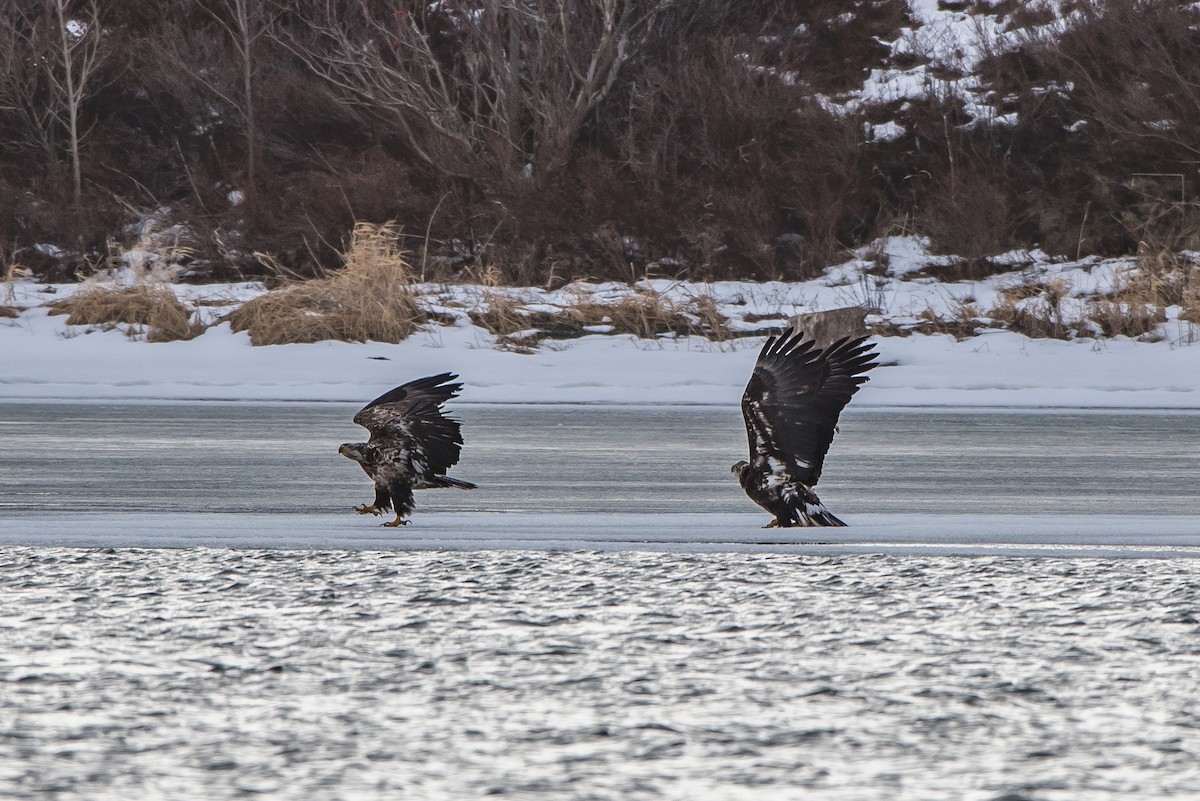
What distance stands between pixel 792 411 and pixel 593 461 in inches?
152

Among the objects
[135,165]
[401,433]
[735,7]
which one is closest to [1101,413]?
[401,433]

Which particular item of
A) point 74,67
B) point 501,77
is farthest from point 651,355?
point 74,67

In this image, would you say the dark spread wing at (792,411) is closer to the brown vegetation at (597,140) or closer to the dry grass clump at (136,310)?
the dry grass clump at (136,310)

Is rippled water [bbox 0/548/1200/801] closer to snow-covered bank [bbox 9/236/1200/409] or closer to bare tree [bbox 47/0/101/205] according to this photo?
snow-covered bank [bbox 9/236/1200/409]

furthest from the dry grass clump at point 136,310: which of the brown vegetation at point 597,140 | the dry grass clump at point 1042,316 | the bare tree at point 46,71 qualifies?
the dry grass clump at point 1042,316

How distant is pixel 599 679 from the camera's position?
3369 mm

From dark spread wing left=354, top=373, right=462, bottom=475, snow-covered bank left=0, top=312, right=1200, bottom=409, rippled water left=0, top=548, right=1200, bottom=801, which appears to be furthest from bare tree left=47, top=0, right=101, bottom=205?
rippled water left=0, top=548, right=1200, bottom=801

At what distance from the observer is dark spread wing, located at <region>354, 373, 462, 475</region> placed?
19.5 ft

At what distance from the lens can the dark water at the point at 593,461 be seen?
7.46 meters

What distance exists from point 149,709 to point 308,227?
70.4 feet

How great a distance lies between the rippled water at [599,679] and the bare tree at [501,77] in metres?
20.1

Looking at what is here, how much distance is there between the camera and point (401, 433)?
235 inches

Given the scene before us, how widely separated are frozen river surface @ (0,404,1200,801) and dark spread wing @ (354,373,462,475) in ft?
0.87

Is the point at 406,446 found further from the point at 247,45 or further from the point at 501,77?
the point at 247,45
